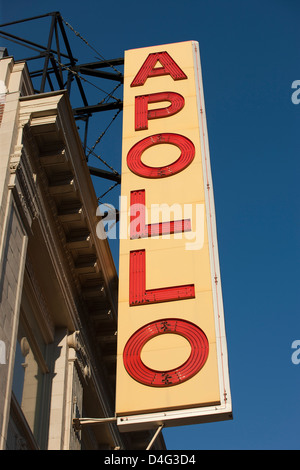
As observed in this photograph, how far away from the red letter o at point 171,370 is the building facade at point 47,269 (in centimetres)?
249

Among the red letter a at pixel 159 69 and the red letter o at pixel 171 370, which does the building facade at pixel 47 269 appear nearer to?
the red letter o at pixel 171 370

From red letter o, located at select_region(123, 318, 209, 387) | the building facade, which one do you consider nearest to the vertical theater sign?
red letter o, located at select_region(123, 318, 209, 387)

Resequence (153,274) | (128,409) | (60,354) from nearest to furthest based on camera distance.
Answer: (128,409) → (153,274) → (60,354)

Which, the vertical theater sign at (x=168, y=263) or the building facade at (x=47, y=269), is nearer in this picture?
the vertical theater sign at (x=168, y=263)

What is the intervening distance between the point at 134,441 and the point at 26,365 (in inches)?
417

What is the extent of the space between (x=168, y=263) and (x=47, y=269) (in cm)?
346

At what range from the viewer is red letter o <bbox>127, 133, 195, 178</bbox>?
18984 millimetres

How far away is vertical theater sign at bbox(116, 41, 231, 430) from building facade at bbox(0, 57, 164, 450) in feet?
6.25

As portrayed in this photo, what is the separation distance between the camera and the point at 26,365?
17156 millimetres

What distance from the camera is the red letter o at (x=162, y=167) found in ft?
62.3

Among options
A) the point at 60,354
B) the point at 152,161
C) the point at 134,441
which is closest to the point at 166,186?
the point at 152,161

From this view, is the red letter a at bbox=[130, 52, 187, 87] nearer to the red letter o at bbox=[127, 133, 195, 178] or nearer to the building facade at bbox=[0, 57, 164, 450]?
the red letter o at bbox=[127, 133, 195, 178]

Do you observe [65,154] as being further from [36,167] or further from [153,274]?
[153,274]

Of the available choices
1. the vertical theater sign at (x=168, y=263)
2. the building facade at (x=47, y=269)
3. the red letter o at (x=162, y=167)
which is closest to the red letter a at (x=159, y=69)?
the vertical theater sign at (x=168, y=263)
